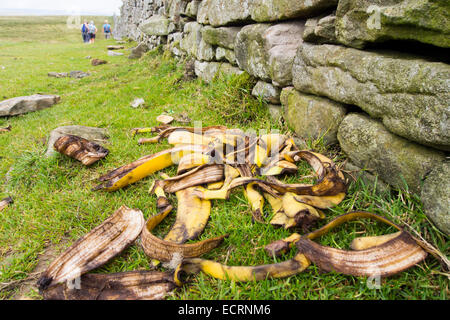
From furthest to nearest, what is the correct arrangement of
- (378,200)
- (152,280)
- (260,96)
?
1. (260,96)
2. (378,200)
3. (152,280)

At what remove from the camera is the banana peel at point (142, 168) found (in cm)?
236

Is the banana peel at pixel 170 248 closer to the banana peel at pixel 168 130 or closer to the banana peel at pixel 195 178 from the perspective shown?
the banana peel at pixel 195 178

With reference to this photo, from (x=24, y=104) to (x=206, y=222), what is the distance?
17.7ft

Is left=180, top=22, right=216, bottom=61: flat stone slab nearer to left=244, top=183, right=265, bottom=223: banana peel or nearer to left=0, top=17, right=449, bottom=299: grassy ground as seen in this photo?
left=0, top=17, right=449, bottom=299: grassy ground

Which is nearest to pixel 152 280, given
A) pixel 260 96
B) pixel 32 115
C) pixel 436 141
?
pixel 436 141

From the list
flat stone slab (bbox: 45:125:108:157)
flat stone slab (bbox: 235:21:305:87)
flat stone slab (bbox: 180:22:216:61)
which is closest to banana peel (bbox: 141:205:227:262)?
flat stone slab (bbox: 235:21:305:87)

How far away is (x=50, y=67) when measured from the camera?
1051 centimetres

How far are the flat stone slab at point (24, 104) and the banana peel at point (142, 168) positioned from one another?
420cm

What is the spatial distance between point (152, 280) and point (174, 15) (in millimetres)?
7044

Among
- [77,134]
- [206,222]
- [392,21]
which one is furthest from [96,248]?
[392,21]

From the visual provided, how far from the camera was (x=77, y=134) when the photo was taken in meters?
3.31

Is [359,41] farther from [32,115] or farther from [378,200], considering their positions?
[32,115]

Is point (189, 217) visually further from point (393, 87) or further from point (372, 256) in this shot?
point (393, 87)

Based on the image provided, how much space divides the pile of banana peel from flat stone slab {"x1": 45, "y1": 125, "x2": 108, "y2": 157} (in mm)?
1134
